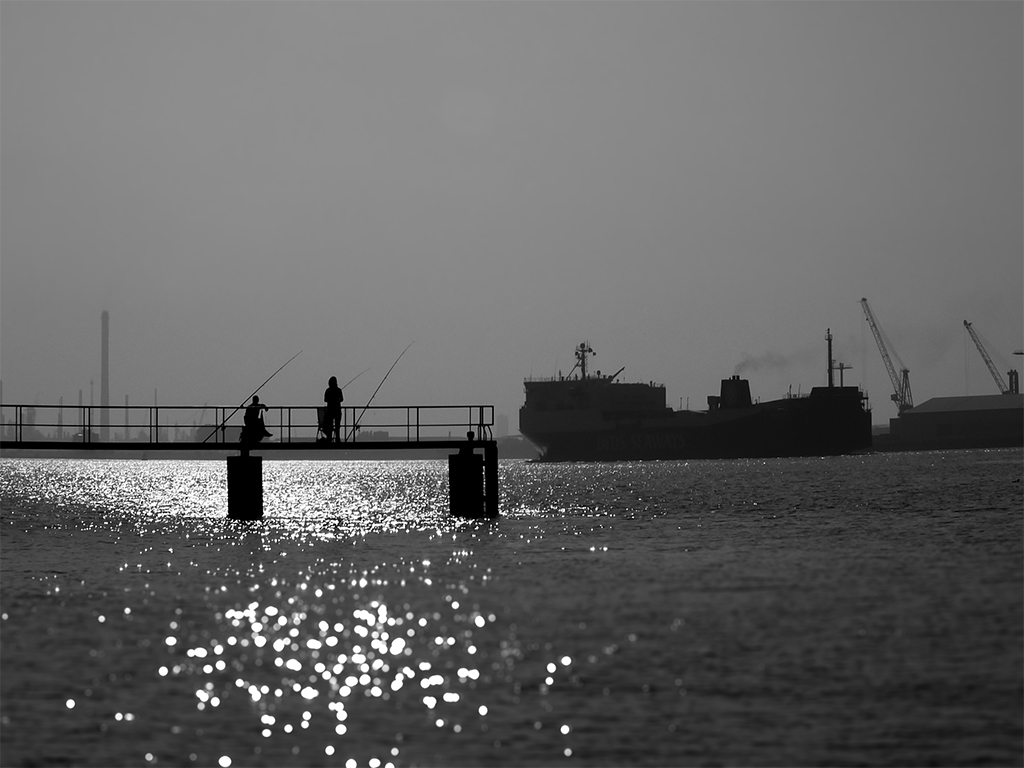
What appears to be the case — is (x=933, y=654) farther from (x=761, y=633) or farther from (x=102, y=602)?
(x=102, y=602)

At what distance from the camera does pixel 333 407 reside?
39188 mm

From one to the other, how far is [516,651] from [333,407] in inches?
881

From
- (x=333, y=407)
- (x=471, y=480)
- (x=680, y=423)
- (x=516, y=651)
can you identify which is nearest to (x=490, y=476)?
(x=471, y=480)

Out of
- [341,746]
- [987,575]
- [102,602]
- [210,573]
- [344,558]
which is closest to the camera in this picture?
[341,746]

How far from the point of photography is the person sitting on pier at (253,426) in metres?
40.0

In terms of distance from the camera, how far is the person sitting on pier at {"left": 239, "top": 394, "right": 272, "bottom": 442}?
40.0 metres

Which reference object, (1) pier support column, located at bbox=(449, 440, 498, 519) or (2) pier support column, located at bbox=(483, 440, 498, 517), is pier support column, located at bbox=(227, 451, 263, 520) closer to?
(1) pier support column, located at bbox=(449, 440, 498, 519)

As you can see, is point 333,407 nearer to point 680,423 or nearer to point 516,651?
point 516,651

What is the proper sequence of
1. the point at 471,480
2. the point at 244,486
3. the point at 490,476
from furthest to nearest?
1. the point at 490,476
2. the point at 471,480
3. the point at 244,486

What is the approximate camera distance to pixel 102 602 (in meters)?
23.3

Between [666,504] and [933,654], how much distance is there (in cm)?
4273

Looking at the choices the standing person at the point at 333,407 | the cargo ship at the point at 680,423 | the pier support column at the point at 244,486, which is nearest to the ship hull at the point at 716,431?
the cargo ship at the point at 680,423

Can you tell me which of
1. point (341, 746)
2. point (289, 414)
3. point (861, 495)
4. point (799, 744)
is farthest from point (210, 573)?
point (861, 495)

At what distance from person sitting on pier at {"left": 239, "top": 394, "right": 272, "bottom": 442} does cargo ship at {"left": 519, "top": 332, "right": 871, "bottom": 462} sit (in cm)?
12502
